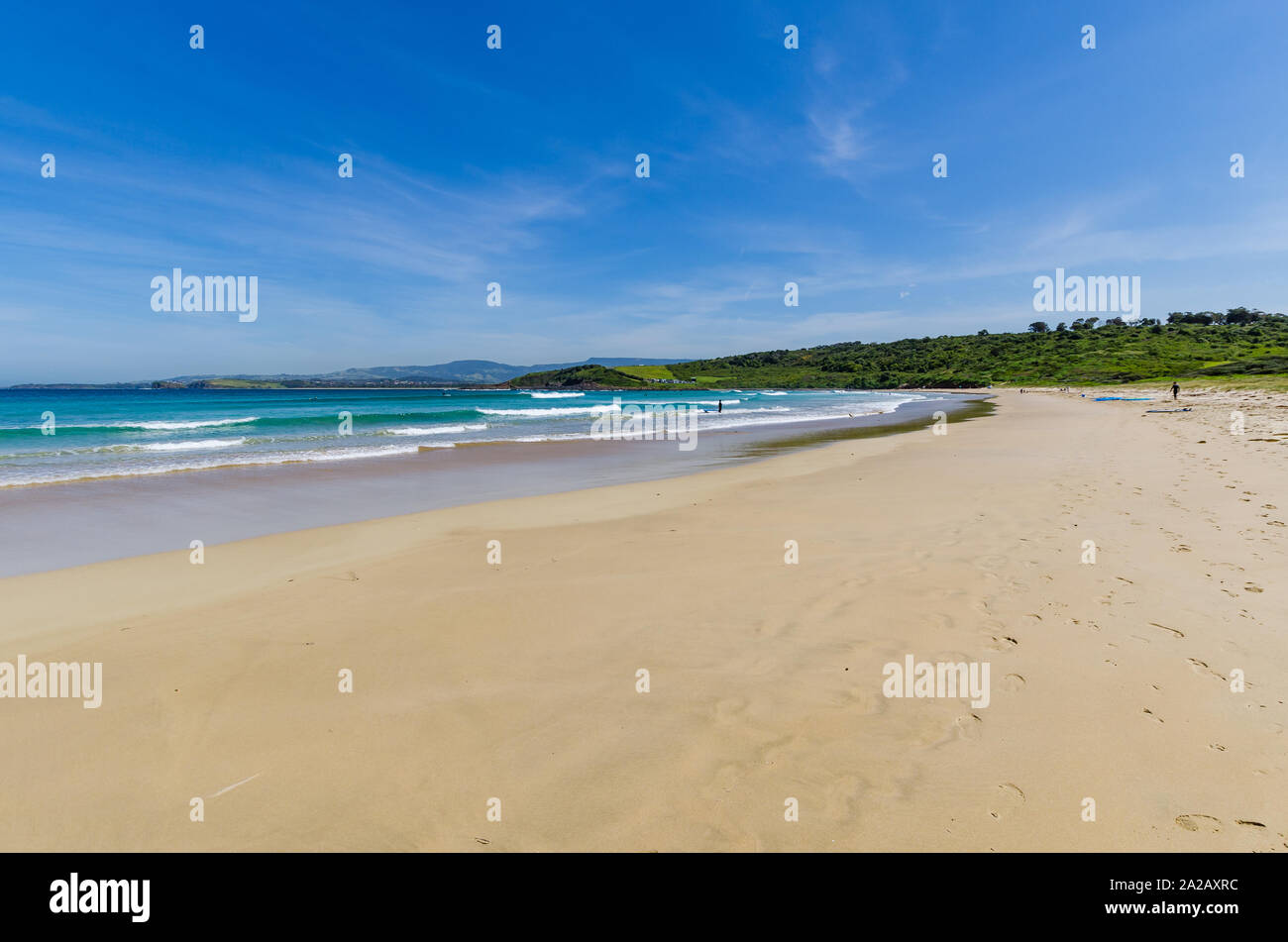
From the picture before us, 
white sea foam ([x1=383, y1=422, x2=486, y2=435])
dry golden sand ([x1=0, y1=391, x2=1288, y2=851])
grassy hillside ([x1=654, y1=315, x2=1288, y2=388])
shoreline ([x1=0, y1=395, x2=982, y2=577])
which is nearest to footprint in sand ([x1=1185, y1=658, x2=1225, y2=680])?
dry golden sand ([x1=0, y1=391, x2=1288, y2=851])

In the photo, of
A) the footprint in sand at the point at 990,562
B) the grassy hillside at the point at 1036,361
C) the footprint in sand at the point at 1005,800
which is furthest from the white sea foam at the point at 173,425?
the grassy hillside at the point at 1036,361

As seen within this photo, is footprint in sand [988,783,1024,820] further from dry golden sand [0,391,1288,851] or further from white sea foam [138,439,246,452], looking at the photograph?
white sea foam [138,439,246,452]

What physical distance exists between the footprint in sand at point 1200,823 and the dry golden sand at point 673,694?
14 millimetres

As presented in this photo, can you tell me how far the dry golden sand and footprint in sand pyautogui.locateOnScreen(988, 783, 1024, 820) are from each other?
0.01 meters

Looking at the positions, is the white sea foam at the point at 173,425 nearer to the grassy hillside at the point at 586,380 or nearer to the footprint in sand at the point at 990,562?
the footprint in sand at the point at 990,562

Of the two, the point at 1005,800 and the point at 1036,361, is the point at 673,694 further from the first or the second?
the point at 1036,361

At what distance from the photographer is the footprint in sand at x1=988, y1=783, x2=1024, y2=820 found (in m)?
2.84

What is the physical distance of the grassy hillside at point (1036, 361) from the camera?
7781 cm

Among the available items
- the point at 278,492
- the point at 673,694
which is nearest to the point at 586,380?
the point at 278,492

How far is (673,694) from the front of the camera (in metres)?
4.06

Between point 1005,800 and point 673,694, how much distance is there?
6.76 ft

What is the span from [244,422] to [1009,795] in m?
47.6
